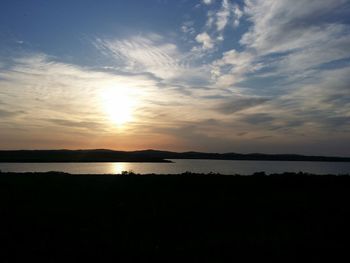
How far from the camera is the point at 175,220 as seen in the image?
599 inches

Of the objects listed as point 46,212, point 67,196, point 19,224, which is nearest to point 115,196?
point 67,196

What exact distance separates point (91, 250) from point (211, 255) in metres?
3.65

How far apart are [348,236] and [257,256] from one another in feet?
15.8

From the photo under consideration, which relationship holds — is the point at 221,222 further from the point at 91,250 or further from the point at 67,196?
the point at 67,196

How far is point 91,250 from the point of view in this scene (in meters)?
10.9

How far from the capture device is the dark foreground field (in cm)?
1099

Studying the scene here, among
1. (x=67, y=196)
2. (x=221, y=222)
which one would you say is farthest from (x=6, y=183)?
(x=221, y=222)

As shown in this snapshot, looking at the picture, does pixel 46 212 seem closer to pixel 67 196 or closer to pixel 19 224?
pixel 19 224

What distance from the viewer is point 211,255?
10.9m

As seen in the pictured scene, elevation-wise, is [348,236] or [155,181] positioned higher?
[155,181]

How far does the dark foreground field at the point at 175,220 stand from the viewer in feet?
36.1

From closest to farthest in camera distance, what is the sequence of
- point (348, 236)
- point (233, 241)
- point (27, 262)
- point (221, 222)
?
point (27, 262) < point (233, 241) < point (348, 236) < point (221, 222)

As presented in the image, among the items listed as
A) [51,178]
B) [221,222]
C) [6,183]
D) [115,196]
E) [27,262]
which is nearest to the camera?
[27,262]

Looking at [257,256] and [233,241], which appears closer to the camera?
[257,256]
